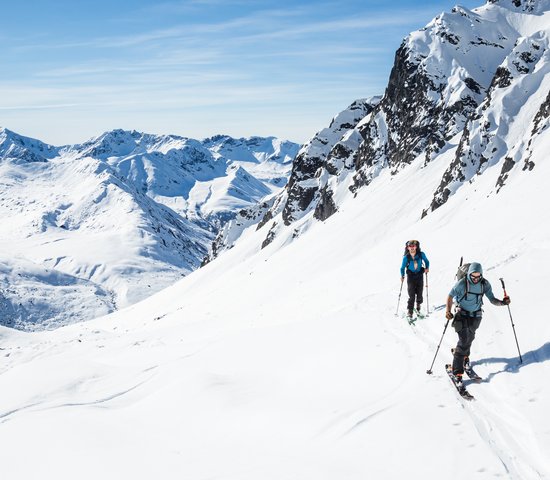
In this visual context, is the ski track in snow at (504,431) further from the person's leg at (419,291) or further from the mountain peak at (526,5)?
the mountain peak at (526,5)

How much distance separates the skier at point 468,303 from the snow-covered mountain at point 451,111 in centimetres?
3972

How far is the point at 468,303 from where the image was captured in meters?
10.0

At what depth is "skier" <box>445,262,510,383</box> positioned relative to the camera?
390 inches

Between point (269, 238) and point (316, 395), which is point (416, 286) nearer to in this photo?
point (316, 395)

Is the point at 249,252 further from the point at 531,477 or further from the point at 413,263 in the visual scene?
the point at 531,477

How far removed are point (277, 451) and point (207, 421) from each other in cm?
217

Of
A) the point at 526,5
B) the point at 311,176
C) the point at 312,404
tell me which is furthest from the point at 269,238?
the point at 312,404

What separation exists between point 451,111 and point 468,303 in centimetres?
7887

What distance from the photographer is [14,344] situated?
29.4 m

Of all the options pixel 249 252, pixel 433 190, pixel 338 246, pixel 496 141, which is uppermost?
pixel 496 141

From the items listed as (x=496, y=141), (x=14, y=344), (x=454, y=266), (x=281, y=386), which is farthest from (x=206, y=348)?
(x=496, y=141)

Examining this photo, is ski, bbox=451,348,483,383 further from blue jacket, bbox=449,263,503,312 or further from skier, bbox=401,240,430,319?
skier, bbox=401,240,430,319

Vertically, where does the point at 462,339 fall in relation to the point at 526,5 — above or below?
below

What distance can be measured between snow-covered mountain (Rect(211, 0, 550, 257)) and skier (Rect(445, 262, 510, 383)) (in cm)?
3972
